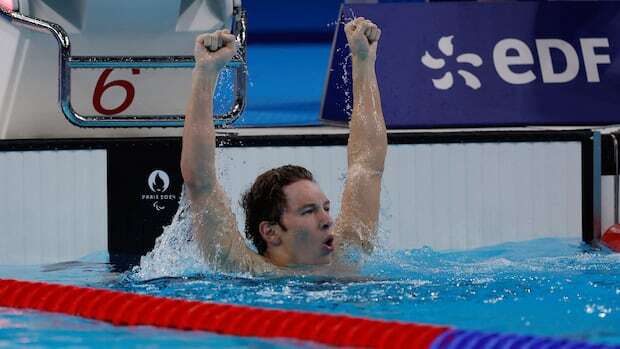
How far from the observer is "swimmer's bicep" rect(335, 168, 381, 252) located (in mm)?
3924

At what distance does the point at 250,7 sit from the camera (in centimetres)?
749

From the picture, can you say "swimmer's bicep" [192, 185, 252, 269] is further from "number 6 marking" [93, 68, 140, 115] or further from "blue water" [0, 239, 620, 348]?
"number 6 marking" [93, 68, 140, 115]

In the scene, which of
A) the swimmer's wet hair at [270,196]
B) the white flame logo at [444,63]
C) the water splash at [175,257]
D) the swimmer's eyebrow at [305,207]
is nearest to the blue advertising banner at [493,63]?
the white flame logo at [444,63]

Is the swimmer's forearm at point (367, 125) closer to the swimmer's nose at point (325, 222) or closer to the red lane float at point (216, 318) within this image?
Result: the swimmer's nose at point (325, 222)

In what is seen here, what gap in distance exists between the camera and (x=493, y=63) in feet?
17.0

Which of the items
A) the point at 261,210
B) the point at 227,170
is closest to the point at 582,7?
the point at 227,170

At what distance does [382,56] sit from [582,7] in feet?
2.87

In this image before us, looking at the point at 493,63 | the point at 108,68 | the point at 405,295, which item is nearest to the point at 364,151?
the point at 405,295

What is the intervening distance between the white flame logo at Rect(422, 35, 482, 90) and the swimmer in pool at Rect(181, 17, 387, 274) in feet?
3.98

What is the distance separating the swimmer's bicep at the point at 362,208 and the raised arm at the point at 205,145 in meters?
0.50

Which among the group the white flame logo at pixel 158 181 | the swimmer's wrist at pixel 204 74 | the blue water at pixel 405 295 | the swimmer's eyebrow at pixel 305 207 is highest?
the swimmer's wrist at pixel 204 74

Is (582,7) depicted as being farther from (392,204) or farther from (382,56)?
(392,204)

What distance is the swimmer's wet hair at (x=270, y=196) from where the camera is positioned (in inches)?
147

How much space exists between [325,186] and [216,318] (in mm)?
1664
